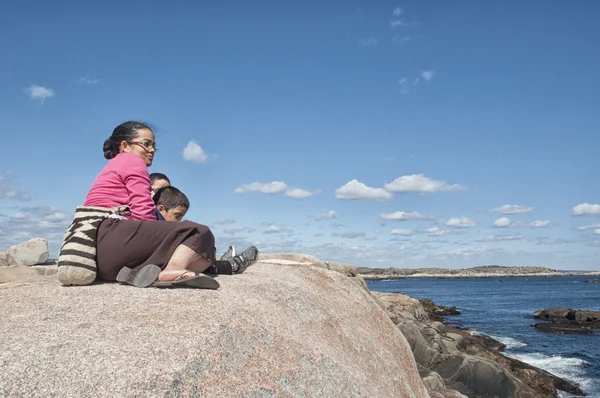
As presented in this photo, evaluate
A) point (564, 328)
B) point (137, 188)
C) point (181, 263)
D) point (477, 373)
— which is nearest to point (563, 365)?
point (477, 373)

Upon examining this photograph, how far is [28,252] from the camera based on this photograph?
57.1ft

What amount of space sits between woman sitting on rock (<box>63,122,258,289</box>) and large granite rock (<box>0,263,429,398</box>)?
0.67 ft

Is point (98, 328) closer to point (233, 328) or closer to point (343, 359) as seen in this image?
point (233, 328)

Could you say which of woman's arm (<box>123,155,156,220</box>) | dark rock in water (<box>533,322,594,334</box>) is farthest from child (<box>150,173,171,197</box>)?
dark rock in water (<box>533,322,594,334</box>)

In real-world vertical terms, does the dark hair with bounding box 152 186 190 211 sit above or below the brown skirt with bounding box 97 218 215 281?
above

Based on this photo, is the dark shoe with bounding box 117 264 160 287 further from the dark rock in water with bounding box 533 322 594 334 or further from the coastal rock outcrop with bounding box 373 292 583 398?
the dark rock in water with bounding box 533 322 594 334

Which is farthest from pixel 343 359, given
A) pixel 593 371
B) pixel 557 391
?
pixel 593 371

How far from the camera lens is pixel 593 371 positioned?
2395 cm

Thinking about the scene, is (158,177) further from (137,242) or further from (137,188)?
(137,242)

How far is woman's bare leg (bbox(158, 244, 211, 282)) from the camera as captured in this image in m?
4.98

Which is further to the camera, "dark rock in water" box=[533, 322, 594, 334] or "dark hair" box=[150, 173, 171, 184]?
"dark rock in water" box=[533, 322, 594, 334]

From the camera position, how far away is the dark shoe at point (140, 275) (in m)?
4.91

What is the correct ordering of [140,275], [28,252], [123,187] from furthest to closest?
[28,252] < [123,187] < [140,275]

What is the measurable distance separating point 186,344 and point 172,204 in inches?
132
